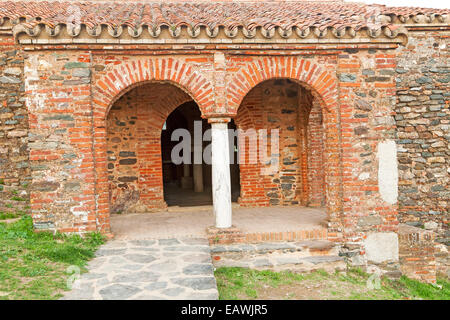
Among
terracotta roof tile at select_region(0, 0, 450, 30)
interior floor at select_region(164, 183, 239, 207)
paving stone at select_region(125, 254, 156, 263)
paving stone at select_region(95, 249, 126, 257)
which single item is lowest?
paving stone at select_region(125, 254, 156, 263)

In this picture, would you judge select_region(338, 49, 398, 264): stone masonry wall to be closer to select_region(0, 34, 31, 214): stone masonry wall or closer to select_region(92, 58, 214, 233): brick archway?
select_region(92, 58, 214, 233): brick archway

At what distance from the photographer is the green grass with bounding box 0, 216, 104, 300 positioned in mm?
3910

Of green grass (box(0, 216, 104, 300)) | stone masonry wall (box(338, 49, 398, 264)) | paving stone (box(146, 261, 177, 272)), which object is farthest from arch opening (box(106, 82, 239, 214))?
stone masonry wall (box(338, 49, 398, 264))

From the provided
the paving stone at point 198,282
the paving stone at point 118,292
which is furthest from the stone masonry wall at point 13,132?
the paving stone at point 198,282

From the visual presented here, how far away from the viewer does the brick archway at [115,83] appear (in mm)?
5863

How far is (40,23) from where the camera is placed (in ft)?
17.9

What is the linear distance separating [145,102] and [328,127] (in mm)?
4211

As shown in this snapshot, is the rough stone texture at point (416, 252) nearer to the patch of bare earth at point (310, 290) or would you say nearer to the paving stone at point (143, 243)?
the patch of bare earth at point (310, 290)

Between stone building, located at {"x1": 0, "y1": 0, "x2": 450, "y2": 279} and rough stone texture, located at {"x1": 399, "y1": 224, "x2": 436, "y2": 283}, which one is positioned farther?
rough stone texture, located at {"x1": 399, "y1": 224, "x2": 436, "y2": 283}

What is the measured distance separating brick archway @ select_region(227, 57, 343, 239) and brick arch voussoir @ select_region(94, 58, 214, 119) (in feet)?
1.48

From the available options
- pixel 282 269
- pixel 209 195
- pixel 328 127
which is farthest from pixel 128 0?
pixel 282 269

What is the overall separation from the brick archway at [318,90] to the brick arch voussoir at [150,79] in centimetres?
45

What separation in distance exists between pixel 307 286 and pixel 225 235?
59.9 inches
